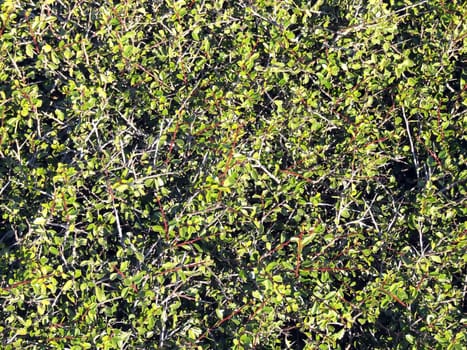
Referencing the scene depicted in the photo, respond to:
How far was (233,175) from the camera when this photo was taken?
8.63 feet

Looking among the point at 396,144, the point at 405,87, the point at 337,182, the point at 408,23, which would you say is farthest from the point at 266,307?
the point at 408,23

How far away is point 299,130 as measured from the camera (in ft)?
9.43

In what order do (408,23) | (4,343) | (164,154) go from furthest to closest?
(408,23), (164,154), (4,343)

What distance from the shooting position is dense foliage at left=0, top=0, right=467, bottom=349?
2641mm

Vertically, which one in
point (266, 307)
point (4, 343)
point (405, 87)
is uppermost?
point (405, 87)

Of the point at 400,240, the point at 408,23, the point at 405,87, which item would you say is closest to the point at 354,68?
the point at 405,87

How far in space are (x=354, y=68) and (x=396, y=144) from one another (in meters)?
0.39

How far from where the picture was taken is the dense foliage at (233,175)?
264cm

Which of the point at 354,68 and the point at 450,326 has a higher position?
the point at 354,68

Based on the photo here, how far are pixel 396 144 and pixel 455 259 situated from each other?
1.86 ft

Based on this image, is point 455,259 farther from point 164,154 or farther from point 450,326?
point 164,154

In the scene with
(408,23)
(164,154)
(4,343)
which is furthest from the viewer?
(408,23)

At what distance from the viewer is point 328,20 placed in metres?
2.96

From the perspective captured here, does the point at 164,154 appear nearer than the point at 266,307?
No
